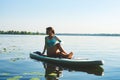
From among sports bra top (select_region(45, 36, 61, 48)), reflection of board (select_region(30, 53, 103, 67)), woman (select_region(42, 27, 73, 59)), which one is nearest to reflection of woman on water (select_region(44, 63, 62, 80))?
reflection of board (select_region(30, 53, 103, 67))

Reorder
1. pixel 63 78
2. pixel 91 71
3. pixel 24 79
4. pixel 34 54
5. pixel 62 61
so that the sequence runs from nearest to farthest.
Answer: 1. pixel 24 79
2. pixel 63 78
3. pixel 91 71
4. pixel 62 61
5. pixel 34 54

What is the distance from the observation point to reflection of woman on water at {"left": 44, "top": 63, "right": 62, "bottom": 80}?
11.4 metres

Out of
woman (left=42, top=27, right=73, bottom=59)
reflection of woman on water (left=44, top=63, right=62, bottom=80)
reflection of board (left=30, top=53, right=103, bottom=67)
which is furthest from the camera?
woman (left=42, top=27, right=73, bottom=59)

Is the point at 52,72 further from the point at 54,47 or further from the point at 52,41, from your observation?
the point at 52,41

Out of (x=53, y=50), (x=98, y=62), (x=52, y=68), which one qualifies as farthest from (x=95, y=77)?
(x=53, y=50)

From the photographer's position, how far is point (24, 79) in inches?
424

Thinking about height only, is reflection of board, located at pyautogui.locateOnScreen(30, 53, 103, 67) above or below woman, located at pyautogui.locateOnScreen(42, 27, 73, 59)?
below

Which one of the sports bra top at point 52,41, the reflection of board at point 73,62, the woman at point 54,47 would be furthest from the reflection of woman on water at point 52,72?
the sports bra top at point 52,41

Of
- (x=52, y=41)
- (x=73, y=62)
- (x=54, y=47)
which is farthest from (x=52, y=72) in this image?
(x=52, y=41)

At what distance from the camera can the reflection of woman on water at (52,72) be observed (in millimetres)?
11434

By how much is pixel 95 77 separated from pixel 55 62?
3.71 meters

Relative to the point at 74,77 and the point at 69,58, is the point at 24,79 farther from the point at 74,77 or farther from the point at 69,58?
the point at 69,58

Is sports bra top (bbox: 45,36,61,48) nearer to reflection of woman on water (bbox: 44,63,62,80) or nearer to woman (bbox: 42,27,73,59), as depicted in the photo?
woman (bbox: 42,27,73,59)

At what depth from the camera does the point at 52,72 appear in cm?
1310
